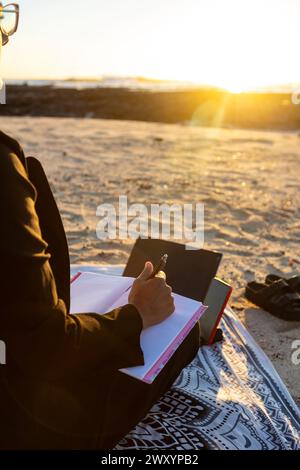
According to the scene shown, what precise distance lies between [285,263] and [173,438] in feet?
9.70

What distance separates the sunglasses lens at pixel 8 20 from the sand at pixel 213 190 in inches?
95.2

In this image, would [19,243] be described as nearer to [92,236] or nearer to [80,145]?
[92,236]

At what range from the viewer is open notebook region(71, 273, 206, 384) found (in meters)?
1.72

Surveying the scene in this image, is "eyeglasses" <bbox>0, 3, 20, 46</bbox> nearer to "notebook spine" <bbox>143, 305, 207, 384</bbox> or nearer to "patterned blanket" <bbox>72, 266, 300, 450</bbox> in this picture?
"notebook spine" <bbox>143, 305, 207, 384</bbox>

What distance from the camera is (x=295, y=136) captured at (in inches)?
646

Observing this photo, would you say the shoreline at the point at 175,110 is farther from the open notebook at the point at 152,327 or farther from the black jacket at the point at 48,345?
the black jacket at the point at 48,345

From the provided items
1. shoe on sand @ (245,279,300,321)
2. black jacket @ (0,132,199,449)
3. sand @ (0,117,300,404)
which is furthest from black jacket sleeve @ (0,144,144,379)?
shoe on sand @ (245,279,300,321)

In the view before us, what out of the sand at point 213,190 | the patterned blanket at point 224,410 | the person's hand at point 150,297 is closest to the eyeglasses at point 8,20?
the person's hand at point 150,297

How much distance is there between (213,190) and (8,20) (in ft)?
20.9

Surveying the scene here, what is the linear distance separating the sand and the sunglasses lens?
2.42 meters

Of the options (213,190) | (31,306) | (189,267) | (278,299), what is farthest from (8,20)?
(213,190)

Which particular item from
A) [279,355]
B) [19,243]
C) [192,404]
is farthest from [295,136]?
[19,243]

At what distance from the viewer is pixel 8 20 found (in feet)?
4.88

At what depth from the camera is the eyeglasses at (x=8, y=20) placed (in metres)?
1.47
